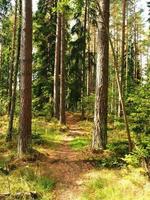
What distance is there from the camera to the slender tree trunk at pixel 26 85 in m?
11.1

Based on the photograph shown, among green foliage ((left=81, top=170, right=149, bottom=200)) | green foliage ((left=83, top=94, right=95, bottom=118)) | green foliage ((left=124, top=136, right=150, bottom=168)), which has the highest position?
green foliage ((left=83, top=94, right=95, bottom=118))

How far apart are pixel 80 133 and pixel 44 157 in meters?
6.07

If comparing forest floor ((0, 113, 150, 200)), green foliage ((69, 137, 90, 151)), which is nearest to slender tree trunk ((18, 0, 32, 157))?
forest floor ((0, 113, 150, 200))

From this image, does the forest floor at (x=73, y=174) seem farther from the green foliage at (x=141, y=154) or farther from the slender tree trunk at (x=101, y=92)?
the slender tree trunk at (x=101, y=92)

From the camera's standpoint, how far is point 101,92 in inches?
451

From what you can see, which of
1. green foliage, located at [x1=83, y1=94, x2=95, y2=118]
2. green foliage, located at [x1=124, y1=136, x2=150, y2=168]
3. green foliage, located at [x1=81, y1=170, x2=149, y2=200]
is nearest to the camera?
green foliage, located at [x1=81, y1=170, x2=149, y2=200]

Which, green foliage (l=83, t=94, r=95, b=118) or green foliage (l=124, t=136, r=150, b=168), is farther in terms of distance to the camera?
green foliage (l=83, t=94, r=95, b=118)

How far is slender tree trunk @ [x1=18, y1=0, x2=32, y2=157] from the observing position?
439 inches

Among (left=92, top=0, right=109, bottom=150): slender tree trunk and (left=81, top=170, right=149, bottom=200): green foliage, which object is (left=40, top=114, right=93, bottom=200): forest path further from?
(left=92, top=0, right=109, bottom=150): slender tree trunk

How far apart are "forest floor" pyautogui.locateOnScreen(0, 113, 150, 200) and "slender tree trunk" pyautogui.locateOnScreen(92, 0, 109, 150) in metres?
0.47

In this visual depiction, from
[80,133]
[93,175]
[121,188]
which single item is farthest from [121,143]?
[80,133]

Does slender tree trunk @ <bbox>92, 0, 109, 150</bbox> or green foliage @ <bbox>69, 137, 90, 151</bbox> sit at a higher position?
slender tree trunk @ <bbox>92, 0, 109, 150</bbox>

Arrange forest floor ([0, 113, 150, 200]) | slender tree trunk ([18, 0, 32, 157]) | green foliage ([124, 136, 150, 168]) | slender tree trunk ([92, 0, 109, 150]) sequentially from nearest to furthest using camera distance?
forest floor ([0, 113, 150, 200])
green foliage ([124, 136, 150, 168])
slender tree trunk ([18, 0, 32, 157])
slender tree trunk ([92, 0, 109, 150])

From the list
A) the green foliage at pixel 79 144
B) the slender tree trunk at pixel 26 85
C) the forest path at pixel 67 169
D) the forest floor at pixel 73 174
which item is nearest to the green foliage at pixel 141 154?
the forest floor at pixel 73 174
